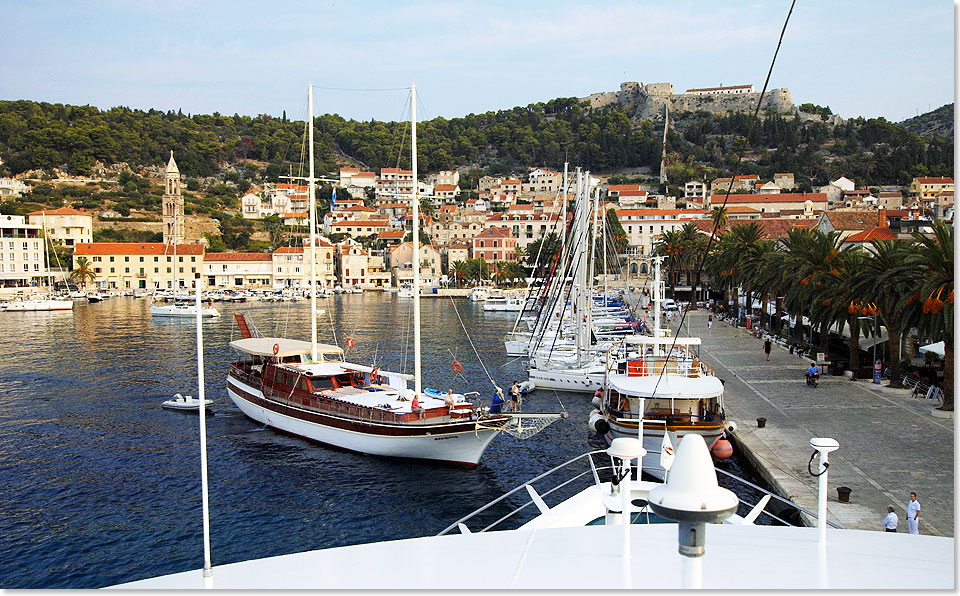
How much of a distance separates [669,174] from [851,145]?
41.8 meters

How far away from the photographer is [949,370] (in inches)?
711

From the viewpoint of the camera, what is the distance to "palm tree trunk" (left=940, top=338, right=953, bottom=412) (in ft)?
59.3

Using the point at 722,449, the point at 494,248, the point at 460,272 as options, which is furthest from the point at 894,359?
the point at 494,248

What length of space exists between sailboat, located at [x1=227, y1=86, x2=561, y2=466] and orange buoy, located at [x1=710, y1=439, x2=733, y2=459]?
13.8 feet

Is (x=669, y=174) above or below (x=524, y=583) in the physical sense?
above

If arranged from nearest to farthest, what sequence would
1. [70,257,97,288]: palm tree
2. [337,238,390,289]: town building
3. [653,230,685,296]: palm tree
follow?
[653,230,685,296]: palm tree < [70,257,97,288]: palm tree < [337,238,390,289]: town building

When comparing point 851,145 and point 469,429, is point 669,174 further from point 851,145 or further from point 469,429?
point 469,429

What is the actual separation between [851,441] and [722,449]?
2986mm

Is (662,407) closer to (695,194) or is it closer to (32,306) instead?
(32,306)

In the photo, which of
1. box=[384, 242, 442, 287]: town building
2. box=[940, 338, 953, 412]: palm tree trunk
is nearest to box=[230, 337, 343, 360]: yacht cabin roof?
box=[940, 338, 953, 412]: palm tree trunk

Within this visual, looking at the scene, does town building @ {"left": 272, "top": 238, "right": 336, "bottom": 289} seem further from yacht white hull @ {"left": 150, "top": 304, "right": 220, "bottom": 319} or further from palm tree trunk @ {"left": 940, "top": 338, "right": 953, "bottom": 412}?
palm tree trunk @ {"left": 940, "top": 338, "right": 953, "bottom": 412}

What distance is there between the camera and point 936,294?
17891 millimetres

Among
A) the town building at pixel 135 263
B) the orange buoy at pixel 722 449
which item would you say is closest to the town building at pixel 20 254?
the town building at pixel 135 263

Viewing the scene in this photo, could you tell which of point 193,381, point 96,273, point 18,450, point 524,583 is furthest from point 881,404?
point 96,273
